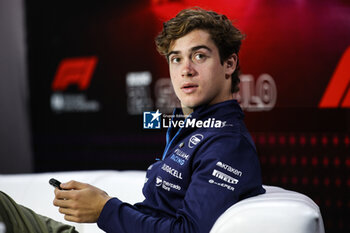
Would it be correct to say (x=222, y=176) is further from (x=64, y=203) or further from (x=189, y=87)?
(x=64, y=203)

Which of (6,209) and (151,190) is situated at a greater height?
(151,190)

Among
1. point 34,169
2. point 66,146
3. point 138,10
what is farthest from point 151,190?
point 34,169

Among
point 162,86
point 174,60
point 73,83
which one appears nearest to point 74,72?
point 73,83

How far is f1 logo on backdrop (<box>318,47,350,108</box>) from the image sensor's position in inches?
93.4

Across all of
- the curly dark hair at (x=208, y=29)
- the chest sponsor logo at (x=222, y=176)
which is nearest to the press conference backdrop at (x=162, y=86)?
Result: the curly dark hair at (x=208, y=29)

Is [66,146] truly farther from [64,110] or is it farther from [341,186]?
[341,186]

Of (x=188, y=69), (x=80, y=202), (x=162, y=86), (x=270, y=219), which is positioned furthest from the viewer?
(x=162, y=86)

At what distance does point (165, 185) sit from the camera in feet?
4.09

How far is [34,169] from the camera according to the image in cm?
381

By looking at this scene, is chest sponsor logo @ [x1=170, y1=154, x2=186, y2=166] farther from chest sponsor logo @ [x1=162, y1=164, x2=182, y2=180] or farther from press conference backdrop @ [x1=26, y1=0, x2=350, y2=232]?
press conference backdrop @ [x1=26, y1=0, x2=350, y2=232]

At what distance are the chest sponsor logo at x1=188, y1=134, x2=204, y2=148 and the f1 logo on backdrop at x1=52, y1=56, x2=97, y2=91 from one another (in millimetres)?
2365

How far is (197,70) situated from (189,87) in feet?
0.19

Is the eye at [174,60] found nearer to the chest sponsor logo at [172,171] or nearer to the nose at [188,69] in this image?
the nose at [188,69]

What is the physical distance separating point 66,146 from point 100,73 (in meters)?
0.74
